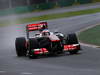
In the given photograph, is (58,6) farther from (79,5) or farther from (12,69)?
(12,69)

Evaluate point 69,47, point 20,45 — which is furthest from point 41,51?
point 20,45

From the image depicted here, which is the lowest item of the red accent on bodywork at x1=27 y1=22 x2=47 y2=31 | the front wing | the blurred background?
the blurred background

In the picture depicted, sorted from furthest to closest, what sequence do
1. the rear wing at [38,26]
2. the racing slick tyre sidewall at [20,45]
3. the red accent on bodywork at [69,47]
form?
the rear wing at [38,26]
the racing slick tyre sidewall at [20,45]
the red accent on bodywork at [69,47]

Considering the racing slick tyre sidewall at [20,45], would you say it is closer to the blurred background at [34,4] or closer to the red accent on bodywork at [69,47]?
the red accent on bodywork at [69,47]

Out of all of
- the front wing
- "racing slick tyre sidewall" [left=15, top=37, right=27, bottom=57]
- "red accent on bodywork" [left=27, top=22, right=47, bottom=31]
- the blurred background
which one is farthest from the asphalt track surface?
the blurred background

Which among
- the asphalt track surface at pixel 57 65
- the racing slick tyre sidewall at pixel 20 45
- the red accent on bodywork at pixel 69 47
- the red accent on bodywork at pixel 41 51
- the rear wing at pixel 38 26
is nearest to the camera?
the asphalt track surface at pixel 57 65

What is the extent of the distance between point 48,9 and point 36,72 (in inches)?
1910

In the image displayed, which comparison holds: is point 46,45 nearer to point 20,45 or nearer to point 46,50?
point 46,50

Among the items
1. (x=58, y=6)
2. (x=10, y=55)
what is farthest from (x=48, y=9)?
(x=10, y=55)

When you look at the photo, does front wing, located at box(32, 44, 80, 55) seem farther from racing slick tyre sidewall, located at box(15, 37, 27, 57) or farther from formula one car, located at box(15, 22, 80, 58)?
racing slick tyre sidewall, located at box(15, 37, 27, 57)

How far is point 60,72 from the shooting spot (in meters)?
11.7

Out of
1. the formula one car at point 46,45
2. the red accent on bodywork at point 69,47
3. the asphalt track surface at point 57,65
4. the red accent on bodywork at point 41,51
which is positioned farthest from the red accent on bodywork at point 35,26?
the red accent on bodywork at point 41,51

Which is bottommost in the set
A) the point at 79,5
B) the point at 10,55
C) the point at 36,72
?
the point at 79,5

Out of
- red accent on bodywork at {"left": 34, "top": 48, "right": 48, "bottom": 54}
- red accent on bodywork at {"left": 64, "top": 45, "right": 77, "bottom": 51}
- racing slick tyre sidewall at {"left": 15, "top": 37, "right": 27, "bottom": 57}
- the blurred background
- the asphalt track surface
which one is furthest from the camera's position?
the blurred background
